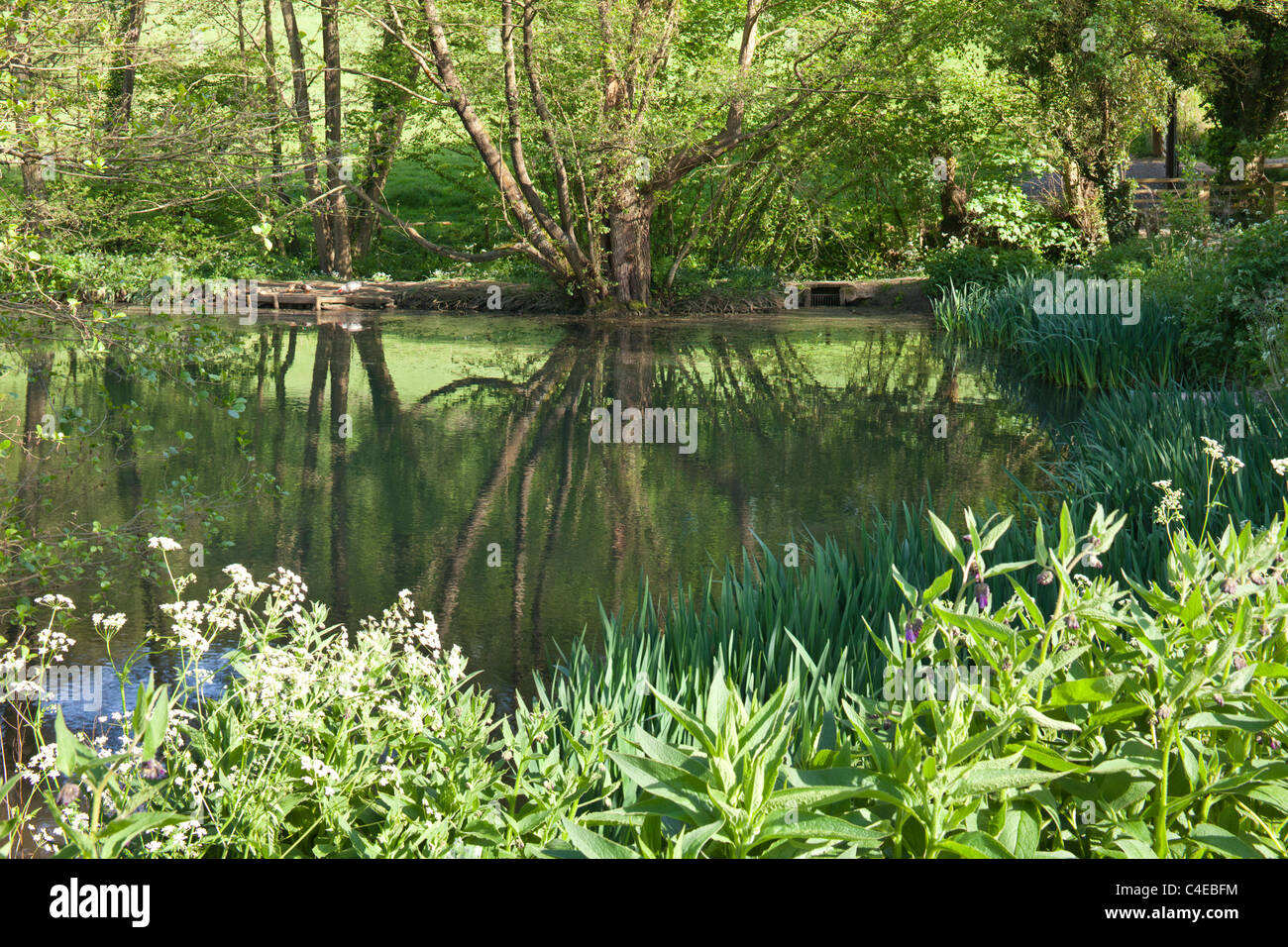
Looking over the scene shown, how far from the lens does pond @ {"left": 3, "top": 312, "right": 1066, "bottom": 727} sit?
5504 mm

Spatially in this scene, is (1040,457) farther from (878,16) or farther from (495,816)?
(878,16)

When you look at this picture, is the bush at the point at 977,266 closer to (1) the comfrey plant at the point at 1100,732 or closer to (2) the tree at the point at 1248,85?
(2) the tree at the point at 1248,85

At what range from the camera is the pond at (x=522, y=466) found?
5.50m

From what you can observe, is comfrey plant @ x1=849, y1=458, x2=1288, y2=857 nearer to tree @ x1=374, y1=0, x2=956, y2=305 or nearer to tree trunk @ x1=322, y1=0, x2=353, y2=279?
tree @ x1=374, y1=0, x2=956, y2=305

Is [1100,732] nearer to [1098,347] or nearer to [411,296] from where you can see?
[1098,347]

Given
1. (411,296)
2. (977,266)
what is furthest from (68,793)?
(411,296)

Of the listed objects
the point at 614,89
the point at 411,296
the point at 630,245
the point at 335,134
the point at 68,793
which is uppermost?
the point at 335,134

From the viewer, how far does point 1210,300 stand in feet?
33.4

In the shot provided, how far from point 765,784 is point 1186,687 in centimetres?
78

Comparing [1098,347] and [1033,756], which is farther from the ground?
[1098,347]

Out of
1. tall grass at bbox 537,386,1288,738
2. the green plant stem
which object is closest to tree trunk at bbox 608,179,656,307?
tall grass at bbox 537,386,1288,738

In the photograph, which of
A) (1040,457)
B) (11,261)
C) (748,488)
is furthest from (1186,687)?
(1040,457)

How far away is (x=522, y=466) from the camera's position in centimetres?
849

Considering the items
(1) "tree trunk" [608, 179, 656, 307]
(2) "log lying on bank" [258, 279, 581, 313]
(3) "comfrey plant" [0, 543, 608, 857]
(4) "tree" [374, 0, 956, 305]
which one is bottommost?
(3) "comfrey plant" [0, 543, 608, 857]
